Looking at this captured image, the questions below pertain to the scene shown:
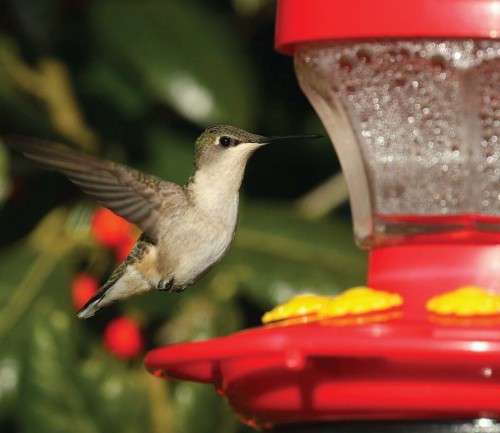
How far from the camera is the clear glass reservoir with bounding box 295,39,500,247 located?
3646mm

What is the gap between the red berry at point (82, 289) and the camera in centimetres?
555

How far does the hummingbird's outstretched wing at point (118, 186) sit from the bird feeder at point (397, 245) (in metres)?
0.48

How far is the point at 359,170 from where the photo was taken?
3953 millimetres

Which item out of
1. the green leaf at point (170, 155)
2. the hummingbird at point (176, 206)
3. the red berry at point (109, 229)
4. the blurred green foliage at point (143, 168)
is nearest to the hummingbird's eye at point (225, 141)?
the hummingbird at point (176, 206)

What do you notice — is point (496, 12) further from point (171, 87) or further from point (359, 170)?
point (171, 87)

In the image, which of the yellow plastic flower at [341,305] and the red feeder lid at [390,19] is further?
the yellow plastic flower at [341,305]

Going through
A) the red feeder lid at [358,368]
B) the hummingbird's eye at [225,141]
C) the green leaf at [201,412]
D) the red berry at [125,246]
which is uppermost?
the red berry at [125,246]

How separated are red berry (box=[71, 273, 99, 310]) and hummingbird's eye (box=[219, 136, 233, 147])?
1.48 meters

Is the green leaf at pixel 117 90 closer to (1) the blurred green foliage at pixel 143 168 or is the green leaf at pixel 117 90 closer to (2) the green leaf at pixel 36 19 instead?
(1) the blurred green foliage at pixel 143 168

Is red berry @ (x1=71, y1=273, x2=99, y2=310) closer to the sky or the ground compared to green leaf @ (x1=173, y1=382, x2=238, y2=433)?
closer to the sky

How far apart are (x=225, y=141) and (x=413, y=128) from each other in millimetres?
559

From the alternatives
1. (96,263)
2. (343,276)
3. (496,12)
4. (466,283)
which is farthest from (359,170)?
(96,263)

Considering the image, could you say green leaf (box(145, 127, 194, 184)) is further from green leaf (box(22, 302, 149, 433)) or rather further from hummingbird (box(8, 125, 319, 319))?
hummingbird (box(8, 125, 319, 319))

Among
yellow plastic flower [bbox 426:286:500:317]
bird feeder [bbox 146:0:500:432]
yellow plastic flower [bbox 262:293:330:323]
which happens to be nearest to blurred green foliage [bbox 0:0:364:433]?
bird feeder [bbox 146:0:500:432]
